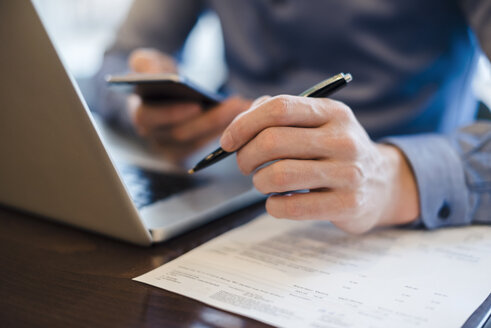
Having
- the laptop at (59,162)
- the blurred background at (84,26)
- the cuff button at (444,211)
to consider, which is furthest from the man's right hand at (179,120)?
the blurred background at (84,26)

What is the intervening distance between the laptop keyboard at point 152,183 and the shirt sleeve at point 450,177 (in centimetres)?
28

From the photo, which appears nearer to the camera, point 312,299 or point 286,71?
point 312,299

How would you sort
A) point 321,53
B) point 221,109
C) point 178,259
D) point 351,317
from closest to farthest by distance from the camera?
point 351,317 < point 178,259 < point 221,109 < point 321,53

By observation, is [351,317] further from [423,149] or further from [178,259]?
[423,149]

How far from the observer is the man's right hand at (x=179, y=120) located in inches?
27.7

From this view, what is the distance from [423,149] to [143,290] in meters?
0.37

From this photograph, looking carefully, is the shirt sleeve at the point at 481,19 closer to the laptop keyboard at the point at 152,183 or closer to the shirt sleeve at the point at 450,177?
the shirt sleeve at the point at 450,177

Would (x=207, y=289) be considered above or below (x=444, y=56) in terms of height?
below

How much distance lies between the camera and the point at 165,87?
1.82 feet

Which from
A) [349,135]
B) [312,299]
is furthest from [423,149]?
[312,299]

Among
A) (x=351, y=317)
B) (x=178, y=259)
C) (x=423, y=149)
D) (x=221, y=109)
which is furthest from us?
(x=221, y=109)

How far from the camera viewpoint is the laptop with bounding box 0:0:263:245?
0.35m

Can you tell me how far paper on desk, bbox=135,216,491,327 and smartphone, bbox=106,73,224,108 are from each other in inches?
7.7

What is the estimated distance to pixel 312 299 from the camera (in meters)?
0.33
